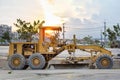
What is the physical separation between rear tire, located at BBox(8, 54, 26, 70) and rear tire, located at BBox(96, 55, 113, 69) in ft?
16.8

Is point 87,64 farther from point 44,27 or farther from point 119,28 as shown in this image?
point 119,28

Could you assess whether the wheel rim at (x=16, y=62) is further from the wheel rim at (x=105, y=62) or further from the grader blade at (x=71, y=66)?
the wheel rim at (x=105, y=62)

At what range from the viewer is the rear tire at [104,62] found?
26906 mm

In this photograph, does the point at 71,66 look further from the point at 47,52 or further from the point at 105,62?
the point at 105,62

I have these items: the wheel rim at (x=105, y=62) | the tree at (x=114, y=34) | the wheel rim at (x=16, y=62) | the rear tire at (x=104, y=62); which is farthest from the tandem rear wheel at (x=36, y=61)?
the tree at (x=114, y=34)

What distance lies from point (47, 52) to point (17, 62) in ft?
7.23

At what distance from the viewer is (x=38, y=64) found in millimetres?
27344

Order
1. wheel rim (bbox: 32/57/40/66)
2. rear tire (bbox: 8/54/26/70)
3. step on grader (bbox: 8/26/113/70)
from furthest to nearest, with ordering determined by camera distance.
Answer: rear tire (bbox: 8/54/26/70)
wheel rim (bbox: 32/57/40/66)
step on grader (bbox: 8/26/113/70)

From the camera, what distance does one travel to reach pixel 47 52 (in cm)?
2812

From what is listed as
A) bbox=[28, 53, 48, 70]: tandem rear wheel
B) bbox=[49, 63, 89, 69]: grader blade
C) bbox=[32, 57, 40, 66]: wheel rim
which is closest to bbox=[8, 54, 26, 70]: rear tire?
bbox=[28, 53, 48, 70]: tandem rear wheel

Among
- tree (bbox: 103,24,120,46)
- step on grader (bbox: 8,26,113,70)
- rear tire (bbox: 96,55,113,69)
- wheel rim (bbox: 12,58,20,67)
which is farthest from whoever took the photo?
tree (bbox: 103,24,120,46)

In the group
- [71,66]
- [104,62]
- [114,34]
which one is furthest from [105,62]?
[114,34]

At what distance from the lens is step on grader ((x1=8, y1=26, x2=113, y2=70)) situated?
27.2 meters

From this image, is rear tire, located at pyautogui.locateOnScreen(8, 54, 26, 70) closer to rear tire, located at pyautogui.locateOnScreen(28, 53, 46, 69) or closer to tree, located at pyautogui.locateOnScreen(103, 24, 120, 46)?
rear tire, located at pyautogui.locateOnScreen(28, 53, 46, 69)
